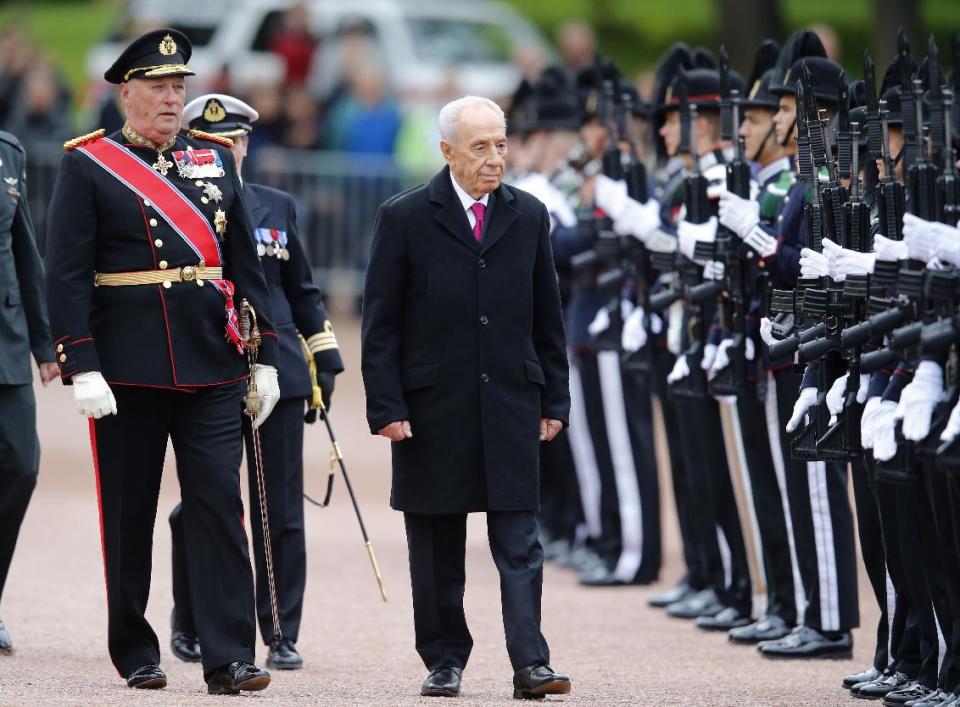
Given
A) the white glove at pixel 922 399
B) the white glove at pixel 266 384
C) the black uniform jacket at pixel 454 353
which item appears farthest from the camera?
the white glove at pixel 266 384

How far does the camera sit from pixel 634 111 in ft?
36.3

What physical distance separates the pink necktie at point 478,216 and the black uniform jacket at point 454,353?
3 cm

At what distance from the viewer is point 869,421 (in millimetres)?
6996

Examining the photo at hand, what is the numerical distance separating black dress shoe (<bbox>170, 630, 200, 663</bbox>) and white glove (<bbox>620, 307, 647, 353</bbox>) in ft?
8.74

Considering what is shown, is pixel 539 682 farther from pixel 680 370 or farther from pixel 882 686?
pixel 680 370

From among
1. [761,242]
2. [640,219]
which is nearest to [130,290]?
[761,242]

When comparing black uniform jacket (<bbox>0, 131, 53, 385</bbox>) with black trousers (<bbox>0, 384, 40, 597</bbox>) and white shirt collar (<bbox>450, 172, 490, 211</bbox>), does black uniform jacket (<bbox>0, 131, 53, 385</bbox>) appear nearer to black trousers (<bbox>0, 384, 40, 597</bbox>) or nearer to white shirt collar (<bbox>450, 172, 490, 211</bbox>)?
black trousers (<bbox>0, 384, 40, 597</bbox>)

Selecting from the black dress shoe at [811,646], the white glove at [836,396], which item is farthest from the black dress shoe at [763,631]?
the white glove at [836,396]

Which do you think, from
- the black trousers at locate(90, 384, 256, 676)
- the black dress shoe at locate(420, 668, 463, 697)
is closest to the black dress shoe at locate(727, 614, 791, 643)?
the black dress shoe at locate(420, 668, 463, 697)

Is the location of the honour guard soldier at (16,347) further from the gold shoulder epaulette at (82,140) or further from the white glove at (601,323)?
the white glove at (601,323)

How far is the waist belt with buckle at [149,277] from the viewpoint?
24.2ft

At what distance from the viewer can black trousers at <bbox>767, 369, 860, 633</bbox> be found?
28.7 ft

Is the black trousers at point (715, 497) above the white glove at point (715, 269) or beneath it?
beneath

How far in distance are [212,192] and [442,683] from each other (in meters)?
1.72
